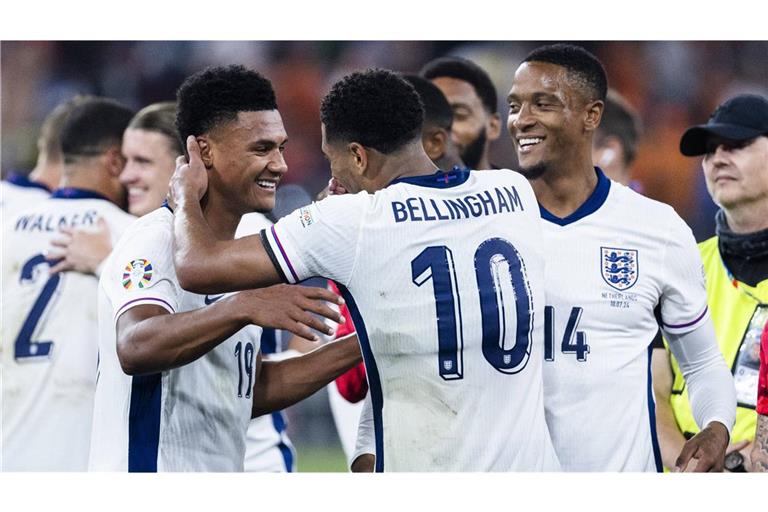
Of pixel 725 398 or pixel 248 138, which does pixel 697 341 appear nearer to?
pixel 725 398

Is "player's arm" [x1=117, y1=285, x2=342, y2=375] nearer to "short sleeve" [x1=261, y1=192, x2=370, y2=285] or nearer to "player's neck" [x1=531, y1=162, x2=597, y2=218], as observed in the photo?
"short sleeve" [x1=261, y1=192, x2=370, y2=285]

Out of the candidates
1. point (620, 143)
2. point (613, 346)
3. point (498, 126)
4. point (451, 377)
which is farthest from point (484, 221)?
point (620, 143)

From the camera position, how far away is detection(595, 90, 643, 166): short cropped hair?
720cm

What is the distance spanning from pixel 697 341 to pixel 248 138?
178cm

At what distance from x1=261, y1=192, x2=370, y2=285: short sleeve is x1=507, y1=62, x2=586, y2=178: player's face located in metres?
1.05

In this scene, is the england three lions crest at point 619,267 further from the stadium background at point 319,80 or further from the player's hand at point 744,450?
the stadium background at point 319,80

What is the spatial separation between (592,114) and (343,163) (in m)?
1.18

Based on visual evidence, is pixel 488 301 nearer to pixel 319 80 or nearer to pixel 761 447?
pixel 761 447

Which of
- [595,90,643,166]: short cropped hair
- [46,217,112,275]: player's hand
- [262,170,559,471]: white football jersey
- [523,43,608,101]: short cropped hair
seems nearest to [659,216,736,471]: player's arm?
[523,43,608,101]: short cropped hair

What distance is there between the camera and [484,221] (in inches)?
131

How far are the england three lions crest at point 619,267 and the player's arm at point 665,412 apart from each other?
112cm

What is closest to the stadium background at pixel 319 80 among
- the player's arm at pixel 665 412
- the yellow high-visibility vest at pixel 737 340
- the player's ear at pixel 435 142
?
the player's ear at pixel 435 142

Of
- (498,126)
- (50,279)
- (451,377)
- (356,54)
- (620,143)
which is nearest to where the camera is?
(451,377)
